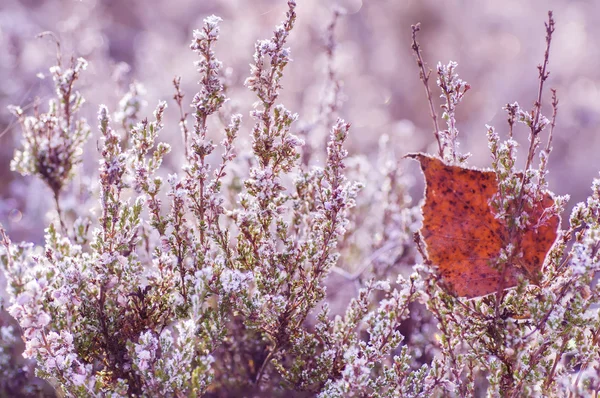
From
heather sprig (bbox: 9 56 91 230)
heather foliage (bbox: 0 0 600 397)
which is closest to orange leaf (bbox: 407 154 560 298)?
heather foliage (bbox: 0 0 600 397)

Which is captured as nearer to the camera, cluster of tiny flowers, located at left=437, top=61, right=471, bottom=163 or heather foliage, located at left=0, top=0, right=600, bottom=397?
heather foliage, located at left=0, top=0, right=600, bottom=397

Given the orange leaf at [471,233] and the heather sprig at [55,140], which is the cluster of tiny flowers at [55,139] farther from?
the orange leaf at [471,233]

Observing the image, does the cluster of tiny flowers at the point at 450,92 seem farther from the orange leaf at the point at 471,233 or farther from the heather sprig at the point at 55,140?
the heather sprig at the point at 55,140

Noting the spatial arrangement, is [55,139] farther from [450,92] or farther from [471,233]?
[471,233]

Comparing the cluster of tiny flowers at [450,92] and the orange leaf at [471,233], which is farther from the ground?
the cluster of tiny flowers at [450,92]

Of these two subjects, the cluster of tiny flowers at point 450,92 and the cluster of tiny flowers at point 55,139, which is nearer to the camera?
the cluster of tiny flowers at point 55,139

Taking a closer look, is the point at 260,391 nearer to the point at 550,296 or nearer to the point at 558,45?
the point at 550,296

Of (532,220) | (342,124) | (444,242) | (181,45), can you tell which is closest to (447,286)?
(444,242)

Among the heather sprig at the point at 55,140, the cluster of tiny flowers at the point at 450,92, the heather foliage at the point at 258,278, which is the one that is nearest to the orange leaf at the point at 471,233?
the heather foliage at the point at 258,278

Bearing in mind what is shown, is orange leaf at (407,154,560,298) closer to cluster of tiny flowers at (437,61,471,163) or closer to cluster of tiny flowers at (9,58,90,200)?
cluster of tiny flowers at (437,61,471,163)
